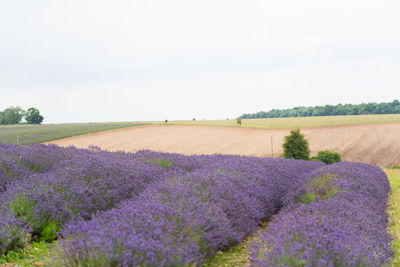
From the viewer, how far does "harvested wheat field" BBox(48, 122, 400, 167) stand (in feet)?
71.3

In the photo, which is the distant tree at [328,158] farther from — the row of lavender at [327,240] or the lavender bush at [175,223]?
the row of lavender at [327,240]

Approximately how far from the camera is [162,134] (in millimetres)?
29391

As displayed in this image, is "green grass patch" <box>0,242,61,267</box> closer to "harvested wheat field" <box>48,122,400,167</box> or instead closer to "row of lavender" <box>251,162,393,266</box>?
"row of lavender" <box>251,162,393,266</box>

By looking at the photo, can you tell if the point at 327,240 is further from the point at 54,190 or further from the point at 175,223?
the point at 54,190

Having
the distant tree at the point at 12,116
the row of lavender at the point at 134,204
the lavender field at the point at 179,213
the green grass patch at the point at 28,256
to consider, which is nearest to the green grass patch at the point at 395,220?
the lavender field at the point at 179,213

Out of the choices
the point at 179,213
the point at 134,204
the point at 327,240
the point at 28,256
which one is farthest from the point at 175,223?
the point at 28,256

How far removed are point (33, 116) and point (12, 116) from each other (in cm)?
555

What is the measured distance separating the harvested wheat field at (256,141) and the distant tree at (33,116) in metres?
27.5

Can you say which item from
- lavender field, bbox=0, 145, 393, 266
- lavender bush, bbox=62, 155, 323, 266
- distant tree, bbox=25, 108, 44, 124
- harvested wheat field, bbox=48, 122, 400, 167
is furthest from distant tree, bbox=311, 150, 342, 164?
distant tree, bbox=25, 108, 44, 124

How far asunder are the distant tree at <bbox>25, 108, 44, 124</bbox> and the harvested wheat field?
90.2 ft

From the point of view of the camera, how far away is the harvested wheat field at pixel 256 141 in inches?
855

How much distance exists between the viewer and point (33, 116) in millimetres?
53844

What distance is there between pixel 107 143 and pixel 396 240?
2297 centimetres

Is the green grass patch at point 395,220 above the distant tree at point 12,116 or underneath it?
underneath
